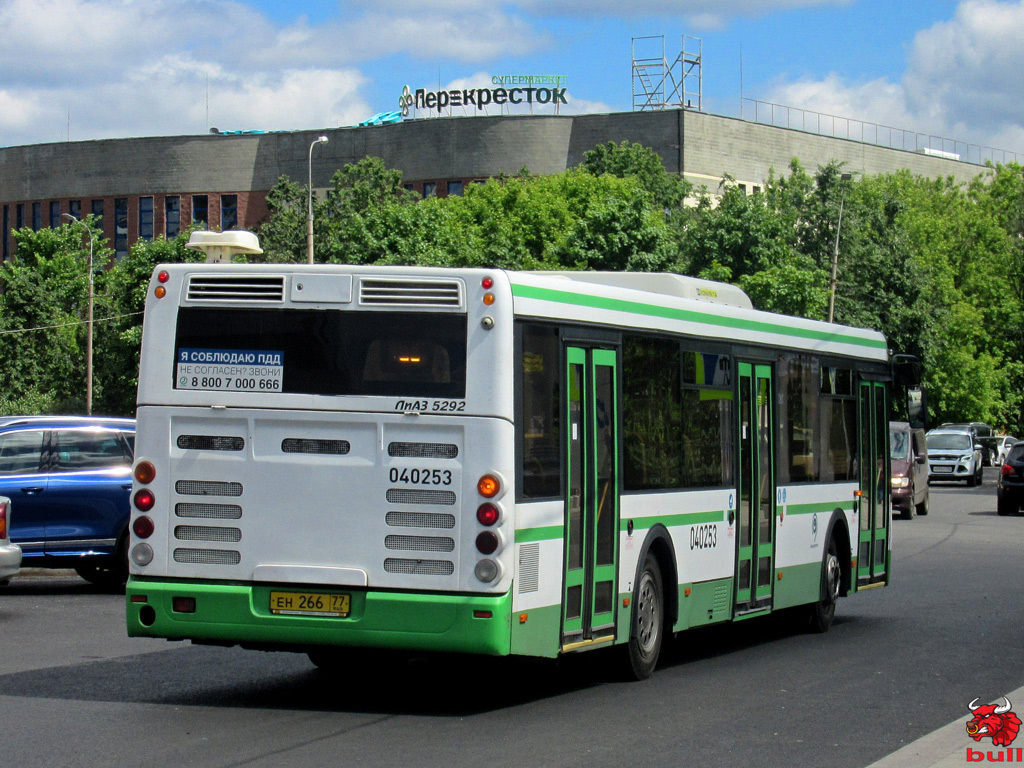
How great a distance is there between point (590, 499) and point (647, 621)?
138 cm

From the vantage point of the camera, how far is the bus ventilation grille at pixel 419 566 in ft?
29.2

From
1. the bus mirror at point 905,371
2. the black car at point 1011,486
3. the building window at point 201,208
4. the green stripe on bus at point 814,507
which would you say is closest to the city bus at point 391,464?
the green stripe on bus at point 814,507

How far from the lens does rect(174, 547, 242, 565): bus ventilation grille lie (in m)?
9.37

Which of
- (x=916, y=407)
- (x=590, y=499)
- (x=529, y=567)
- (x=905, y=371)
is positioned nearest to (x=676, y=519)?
(x=590, y=499)

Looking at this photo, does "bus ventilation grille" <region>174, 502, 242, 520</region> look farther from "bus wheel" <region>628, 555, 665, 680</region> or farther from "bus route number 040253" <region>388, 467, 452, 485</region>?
"bus wheel" <region>628, 555, 665, 680</region>

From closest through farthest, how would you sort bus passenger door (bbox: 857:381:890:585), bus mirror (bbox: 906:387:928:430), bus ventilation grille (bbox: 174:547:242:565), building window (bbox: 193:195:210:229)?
1. bus ventilation grille (bbox: 174:547:242:565)
2. bus passenger door (bbox: 857:381:890:585)
3. bus mirror (bbox: 906:387:928:430)
4. building window (bbox: 193:195:210:229)

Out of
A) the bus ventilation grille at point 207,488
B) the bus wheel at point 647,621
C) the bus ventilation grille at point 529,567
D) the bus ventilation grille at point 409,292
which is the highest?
the bus ventilation grille at point 409,292

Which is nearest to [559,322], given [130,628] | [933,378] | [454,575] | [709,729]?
[454,575]

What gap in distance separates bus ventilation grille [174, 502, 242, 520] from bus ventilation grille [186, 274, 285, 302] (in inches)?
50.4

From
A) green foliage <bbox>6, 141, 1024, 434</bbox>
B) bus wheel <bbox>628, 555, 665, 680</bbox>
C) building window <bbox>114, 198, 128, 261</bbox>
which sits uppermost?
building window <bbox>114, 198, 128, 261</bbox>

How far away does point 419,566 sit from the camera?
8984 millimetres

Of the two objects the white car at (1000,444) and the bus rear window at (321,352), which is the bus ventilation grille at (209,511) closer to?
the bus rear window at (321,352)

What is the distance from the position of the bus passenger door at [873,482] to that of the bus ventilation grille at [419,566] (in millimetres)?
7552

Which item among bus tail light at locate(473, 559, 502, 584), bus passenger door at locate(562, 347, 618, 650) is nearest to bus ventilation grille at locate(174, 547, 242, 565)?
bus tail light at locate(473, 559, 502, 584)
